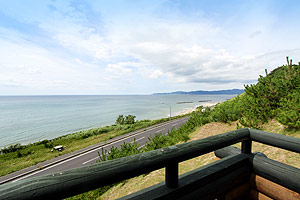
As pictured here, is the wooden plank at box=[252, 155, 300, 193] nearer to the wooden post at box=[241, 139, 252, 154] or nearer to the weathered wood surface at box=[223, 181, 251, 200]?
the wooden post at box=[241, 139, 252, 154]

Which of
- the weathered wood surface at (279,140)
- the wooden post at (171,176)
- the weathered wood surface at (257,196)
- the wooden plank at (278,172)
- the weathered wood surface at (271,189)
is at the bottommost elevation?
the weathered wood surface at (257,196)

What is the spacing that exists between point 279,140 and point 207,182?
1091 millimetres

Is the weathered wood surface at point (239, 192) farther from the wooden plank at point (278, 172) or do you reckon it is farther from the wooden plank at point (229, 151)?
the wooden plank at point (229, 151)

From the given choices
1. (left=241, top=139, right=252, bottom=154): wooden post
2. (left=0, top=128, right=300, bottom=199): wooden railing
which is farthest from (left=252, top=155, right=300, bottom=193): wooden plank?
(left=241, top=139, right=252, bottom=154): wooden post

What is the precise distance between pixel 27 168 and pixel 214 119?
2151 cm

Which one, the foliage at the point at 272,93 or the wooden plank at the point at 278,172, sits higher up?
the foliage at the point at 272,93

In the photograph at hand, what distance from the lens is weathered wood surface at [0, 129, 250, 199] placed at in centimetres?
79

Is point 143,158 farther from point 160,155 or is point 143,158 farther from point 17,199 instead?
point 17,199

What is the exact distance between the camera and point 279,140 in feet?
6.10

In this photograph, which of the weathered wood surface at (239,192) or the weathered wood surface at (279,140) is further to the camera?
the weathered wood surface at (239,192)

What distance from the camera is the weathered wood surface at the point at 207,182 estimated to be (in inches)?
52.3

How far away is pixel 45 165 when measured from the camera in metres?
17.7

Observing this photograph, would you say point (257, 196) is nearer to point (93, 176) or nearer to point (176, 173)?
point (176, 173)

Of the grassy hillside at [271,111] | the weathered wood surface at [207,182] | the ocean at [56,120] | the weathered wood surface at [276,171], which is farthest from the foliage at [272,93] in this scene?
the ocean at [56,120]
